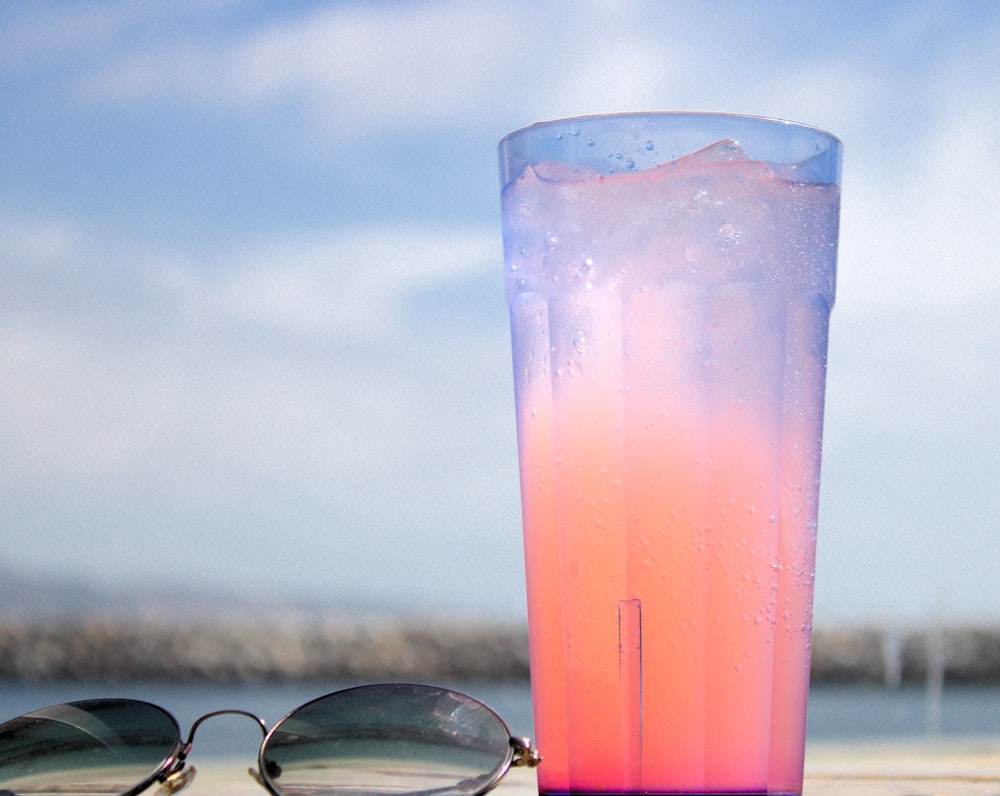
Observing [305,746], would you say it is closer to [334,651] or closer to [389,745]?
[389,745]

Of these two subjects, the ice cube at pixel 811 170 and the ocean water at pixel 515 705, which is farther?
the ocean water at pixel 515 705

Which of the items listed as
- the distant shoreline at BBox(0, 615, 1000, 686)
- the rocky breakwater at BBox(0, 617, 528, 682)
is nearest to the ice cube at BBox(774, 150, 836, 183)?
the distant shoreline at BBox(0, 615, 1000, 686)

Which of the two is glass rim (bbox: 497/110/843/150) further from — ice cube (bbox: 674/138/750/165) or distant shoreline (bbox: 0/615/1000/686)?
distant shoreline (bbox: 0/615/1000/686)

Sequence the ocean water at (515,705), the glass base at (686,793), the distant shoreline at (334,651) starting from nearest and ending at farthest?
the glass base at (686,793), the ocean water at (515,705), the distant shoreline at (334,651)

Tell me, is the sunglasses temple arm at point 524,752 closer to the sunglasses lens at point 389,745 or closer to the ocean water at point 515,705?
the sunglasses lens at point 389,745

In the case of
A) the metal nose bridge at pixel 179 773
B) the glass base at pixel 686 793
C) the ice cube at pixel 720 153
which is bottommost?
the glass base at pixel 686 793

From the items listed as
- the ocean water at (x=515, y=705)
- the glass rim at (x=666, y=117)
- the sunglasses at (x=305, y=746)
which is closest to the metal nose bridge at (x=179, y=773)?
the sunglasses at (x=305, y=746)

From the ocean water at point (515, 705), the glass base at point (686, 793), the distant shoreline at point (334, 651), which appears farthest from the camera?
the distant shoreline at point (334, 651)
